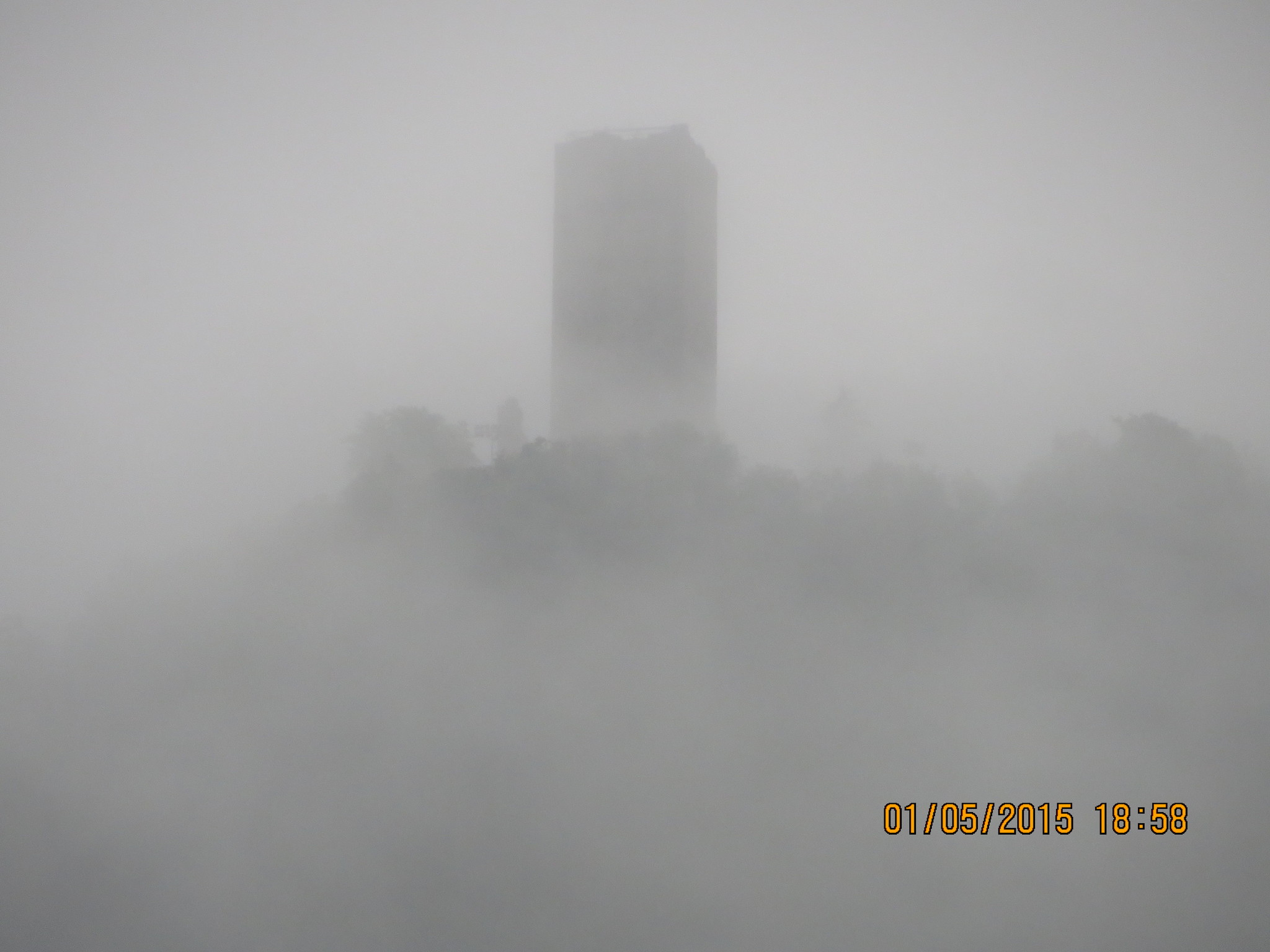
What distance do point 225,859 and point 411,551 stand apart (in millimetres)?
14365

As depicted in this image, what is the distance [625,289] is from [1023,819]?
2545 cm

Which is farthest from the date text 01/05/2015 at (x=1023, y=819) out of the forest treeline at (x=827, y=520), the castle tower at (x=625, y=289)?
the castle tower at (x=625, y=289)

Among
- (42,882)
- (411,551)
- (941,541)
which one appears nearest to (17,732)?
(42,882)

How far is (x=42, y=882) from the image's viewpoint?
2878 centimetres

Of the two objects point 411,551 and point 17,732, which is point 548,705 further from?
point 17,732

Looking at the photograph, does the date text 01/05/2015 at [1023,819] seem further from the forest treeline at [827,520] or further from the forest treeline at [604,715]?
the forest treeline at [827,520]

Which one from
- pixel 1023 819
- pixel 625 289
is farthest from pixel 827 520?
pixel 1023 819

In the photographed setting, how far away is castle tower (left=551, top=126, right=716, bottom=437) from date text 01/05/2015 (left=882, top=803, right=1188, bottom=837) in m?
17.3

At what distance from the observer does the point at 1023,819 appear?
28.9 meters

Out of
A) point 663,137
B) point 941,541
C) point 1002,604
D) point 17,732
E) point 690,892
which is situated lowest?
point 690,892

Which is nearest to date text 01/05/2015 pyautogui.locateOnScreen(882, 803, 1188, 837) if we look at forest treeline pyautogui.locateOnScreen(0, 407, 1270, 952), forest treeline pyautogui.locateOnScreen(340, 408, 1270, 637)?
forest treeline pyautogui.locateOnScreen(0, 407, 1270, 952)

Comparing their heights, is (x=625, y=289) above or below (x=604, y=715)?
above

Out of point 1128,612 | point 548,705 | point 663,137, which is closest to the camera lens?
point 1128,612

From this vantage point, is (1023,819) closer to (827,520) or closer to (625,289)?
(827,520)
